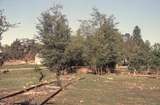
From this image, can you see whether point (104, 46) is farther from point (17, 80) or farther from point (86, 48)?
point (17, 80)

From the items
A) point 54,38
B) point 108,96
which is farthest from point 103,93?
point 54,38

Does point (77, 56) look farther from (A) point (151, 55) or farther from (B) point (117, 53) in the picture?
(A) point (151, 55)

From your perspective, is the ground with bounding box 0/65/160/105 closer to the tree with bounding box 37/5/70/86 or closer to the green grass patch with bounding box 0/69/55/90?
the green grass patch with bounding box 0/69/55/90

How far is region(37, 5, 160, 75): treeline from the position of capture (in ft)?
189

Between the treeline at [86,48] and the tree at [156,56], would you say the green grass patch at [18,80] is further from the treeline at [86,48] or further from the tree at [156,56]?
the tree at [156,56]

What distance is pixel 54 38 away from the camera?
5697 cm

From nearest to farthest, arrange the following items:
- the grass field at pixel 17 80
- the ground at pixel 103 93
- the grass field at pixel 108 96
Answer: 1. the grass field at pixel 108 96
2. the ground at pixel 103 93
3. the grass field at pixel 17 80

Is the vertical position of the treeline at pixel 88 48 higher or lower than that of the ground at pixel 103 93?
higher

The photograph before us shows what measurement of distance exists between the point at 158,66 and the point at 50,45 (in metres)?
18.9

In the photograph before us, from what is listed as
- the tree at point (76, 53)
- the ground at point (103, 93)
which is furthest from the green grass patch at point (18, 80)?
the tree at point (76, 53)

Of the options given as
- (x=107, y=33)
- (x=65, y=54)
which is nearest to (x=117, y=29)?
(x=107, y=33)

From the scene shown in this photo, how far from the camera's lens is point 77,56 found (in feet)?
212

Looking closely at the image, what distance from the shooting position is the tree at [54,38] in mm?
57094

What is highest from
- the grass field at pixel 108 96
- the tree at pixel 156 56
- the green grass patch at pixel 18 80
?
the tree at pixel 156 56
